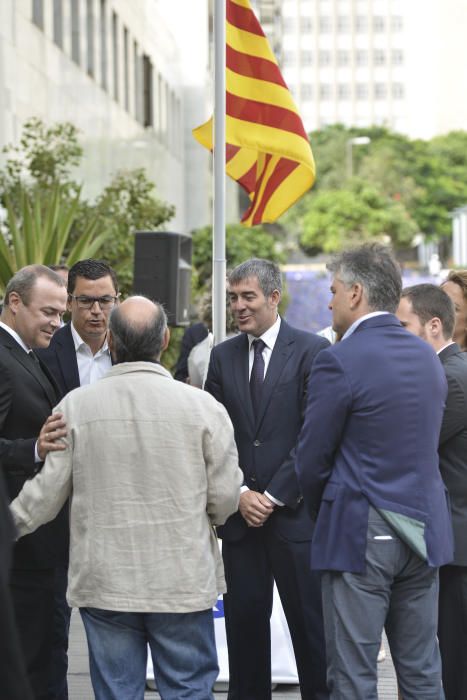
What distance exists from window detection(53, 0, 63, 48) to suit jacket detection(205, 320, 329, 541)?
18048 mm

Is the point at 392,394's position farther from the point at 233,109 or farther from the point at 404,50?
the point at 404,50

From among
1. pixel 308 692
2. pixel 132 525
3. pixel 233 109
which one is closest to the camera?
pixel 132 525

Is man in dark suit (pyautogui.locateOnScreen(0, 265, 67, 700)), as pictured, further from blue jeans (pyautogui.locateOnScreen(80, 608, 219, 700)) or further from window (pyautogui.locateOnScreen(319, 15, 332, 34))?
window (pyautogui.locateOnScreen(319, 15, 332, 34))

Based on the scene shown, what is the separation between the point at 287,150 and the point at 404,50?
536 feet

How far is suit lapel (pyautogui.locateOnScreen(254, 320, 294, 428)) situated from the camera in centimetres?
571

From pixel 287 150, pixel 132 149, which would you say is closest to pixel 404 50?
pixel 132 149

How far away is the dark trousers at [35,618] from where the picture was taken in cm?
528

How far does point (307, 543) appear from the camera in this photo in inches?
223

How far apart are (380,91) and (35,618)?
166967mm

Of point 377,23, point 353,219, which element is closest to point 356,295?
point 353,219

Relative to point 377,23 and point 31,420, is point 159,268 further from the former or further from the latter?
point 377,23

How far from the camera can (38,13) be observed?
21.1 m

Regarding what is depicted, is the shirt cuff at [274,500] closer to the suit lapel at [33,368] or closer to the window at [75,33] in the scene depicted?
the suit lapel at [33,368]

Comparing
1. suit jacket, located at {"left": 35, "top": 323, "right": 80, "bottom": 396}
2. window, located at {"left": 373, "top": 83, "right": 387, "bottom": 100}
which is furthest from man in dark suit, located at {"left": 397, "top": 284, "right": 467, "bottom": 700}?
window, located at {"left": 373, "top": 83, "right": 387, "bottom": 100}
